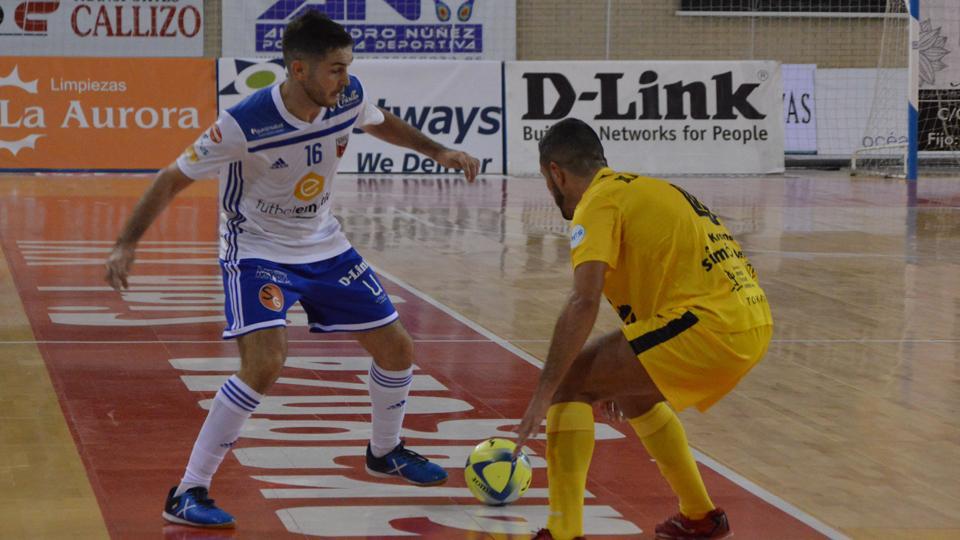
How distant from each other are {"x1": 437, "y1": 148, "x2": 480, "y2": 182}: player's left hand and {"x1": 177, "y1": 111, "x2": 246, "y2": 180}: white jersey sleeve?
886 millimetres

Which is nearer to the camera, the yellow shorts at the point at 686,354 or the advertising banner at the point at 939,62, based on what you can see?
the yellow shorts at the point at 686,354

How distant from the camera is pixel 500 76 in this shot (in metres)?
21.9

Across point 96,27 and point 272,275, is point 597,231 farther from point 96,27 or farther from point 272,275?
point 96,27

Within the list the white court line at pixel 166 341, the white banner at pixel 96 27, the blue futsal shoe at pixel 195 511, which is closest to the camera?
the blue futsal shoe at pixel 195 511

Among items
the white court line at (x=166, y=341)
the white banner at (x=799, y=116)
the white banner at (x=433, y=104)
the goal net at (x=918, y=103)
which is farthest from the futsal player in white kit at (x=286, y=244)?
the white banner at (x=799, y=116)

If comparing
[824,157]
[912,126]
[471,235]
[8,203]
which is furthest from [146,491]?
[824,157]

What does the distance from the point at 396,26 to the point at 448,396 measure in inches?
774

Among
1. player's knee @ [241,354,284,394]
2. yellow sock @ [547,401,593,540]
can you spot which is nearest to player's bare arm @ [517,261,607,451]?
yellow sock @ [547,401,593,540]

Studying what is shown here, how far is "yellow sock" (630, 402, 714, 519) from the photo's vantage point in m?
4.80

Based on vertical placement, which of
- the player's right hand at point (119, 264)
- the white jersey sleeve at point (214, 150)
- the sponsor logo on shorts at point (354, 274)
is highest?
the white jersey sleeve at point (214, 150)

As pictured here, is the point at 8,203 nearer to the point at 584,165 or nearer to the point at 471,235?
the point at 471,235

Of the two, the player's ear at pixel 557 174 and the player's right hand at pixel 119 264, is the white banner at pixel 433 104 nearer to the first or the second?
the player's right hand at pixel 119 264

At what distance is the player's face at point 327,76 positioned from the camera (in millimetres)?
5121

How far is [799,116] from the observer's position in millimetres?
24562
